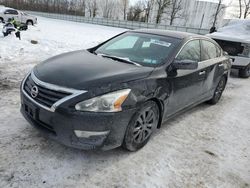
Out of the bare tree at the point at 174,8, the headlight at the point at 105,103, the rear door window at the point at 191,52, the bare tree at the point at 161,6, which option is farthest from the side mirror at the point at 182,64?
the bare tree at the point at 174,8

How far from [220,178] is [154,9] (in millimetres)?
58470

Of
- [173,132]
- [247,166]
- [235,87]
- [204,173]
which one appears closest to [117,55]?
[173,132]

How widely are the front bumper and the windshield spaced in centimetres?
108

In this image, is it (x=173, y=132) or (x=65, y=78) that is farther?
(x=173, y=132)

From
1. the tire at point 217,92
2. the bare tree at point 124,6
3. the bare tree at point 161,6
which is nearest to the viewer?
the tire at point 217,92

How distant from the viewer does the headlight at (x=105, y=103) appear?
2.55 metres

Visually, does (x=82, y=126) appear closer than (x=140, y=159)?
Yes

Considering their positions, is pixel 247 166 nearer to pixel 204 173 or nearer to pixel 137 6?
pixel 204 173

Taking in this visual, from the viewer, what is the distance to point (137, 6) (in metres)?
60.2

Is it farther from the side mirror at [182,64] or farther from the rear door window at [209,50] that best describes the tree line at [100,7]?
the side mirror at [182,64]

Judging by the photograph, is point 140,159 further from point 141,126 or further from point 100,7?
point 100,7

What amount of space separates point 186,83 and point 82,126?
1.92 meters

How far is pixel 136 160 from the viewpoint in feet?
9.86

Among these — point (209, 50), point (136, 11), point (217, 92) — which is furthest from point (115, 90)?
point (136, 11)
